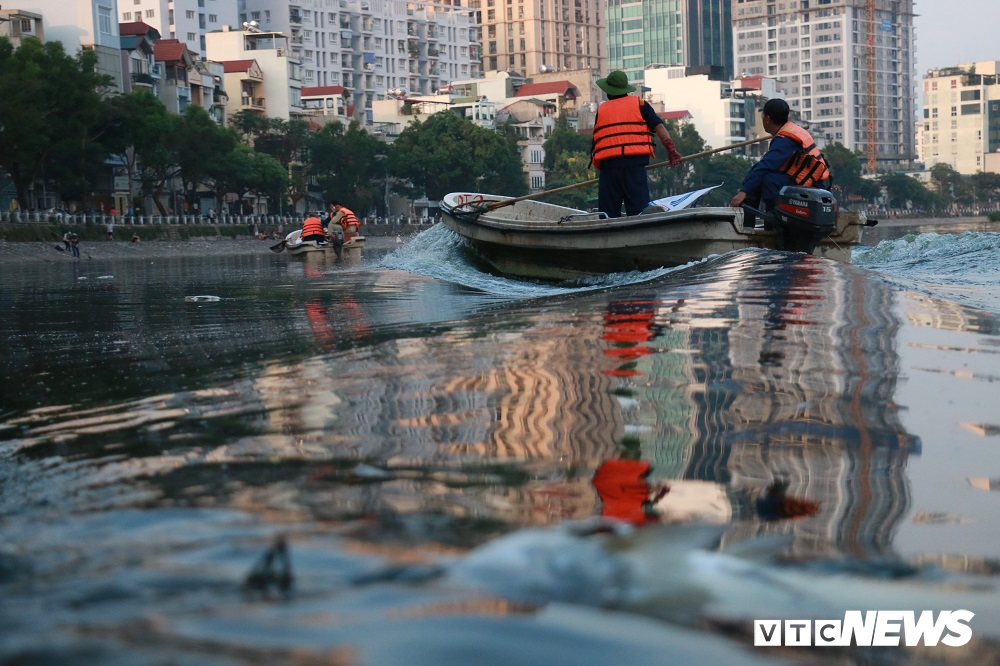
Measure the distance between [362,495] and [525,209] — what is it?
13375 millimetres

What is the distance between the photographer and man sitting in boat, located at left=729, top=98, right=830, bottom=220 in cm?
1052

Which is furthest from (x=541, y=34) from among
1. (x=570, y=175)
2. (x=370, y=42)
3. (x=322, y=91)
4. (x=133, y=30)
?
(x=133, y=30)

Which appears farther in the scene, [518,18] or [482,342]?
Answer: [518,18]

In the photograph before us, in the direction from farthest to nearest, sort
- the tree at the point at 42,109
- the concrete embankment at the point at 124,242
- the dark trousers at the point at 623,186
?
1. the tree at the point at 42,109
2. the concrete embankment at the point at 124,242
3. the dark trousers at the point at 623,186

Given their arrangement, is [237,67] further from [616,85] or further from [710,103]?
[616,85]

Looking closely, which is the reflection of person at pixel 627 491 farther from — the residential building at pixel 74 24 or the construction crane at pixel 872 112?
the construction crane at pixel 872 112

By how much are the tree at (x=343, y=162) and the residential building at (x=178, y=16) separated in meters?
31.9

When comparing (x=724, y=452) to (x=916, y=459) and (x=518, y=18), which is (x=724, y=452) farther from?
(x=518, y=18)

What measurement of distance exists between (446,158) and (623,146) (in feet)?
250

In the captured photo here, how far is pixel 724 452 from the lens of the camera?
3426mm

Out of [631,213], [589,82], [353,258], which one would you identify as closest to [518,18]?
[589,82]

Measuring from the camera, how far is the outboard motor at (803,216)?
9.89 meters

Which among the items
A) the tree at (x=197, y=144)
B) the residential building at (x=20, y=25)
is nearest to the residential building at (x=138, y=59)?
the residential building at (x=20, y=25)

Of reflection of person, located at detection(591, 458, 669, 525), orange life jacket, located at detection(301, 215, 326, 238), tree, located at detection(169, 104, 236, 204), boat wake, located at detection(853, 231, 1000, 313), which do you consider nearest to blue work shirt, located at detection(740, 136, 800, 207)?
boat wake, located at detection(853, 231, 1000, 313)
